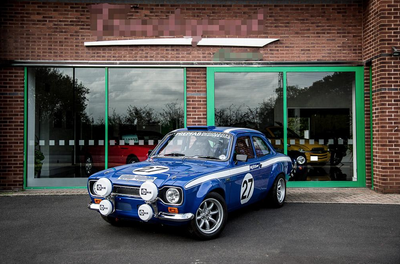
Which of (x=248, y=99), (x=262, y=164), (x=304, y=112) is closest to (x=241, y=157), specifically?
(x=262, y=164)

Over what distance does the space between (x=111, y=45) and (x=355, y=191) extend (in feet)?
24.1

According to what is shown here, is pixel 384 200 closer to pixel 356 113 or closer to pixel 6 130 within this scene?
pixel 356 113

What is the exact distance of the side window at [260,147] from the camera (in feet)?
22.4

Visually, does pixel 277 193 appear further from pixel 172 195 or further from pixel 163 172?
pixel 172 195

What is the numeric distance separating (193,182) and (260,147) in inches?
97.3

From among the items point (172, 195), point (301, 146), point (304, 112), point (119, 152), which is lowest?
point (172, 195)

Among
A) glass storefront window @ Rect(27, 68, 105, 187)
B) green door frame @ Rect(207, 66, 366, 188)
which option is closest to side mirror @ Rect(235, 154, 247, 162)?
green door frame @ Rect(207, 66, 366, 188)

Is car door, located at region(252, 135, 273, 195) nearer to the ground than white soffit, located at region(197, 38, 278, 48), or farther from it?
nearer to the ground

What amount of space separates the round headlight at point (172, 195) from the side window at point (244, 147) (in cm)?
170

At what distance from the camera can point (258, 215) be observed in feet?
21.9

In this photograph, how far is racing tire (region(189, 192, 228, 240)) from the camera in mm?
4961

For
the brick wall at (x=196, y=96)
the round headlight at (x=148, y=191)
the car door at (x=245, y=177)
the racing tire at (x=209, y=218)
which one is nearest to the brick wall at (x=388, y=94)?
the car door at (x=245, y=177)

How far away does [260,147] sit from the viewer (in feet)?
22.9

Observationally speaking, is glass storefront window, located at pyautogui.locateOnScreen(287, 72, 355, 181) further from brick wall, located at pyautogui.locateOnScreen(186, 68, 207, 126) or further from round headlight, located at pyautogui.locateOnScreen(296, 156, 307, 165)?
brick wall, located at pyautogui.locateOnScreen(186, 68, 207, 126)
